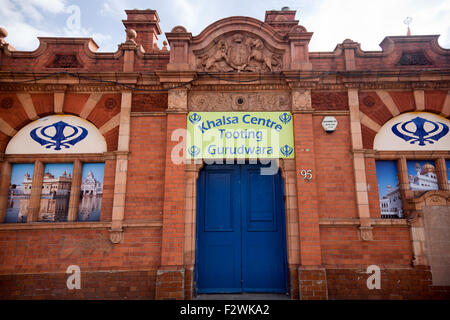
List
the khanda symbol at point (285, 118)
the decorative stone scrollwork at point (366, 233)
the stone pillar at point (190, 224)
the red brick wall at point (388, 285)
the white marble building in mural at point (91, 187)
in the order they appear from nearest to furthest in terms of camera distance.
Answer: the red brick wall at point (388, 285), the stone pillar at point (190, 224), the decorative stone scrollwork at point (366, 233), the white marble building in mural at point (91, 187), the khanda symbol at point (285, 118)

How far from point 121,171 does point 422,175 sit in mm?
7190

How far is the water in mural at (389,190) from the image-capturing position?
6.47 metres

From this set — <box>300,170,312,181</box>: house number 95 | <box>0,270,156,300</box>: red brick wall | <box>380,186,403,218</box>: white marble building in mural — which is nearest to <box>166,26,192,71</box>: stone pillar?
<box>300,170,312,181</box>: house number 95

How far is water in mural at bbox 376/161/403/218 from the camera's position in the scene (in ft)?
21.2

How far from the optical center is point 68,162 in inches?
267

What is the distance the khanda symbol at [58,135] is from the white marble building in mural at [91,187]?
3.25 feet

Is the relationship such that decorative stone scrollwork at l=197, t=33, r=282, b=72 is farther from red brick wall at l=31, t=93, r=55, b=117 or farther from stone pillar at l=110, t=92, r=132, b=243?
red brick wall at l=31, t=93, r=55, b=117

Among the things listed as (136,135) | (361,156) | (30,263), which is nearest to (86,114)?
(136,135)

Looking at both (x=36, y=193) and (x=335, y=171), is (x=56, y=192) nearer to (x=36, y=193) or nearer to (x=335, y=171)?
(x=36, y=193)

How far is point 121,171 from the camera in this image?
21.2 feet

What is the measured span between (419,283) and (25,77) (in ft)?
34.1

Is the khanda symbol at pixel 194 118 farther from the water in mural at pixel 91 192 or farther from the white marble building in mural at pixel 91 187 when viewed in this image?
the white marble building in mural at pixel 91 187

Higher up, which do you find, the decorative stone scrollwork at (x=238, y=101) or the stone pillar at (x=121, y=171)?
the decorative stone scrollwork at (x=238, y=101)

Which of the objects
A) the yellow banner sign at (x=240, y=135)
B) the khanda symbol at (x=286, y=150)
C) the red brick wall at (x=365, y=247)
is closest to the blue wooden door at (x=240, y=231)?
the yellow banner sign at (x=240, y=135)
